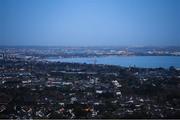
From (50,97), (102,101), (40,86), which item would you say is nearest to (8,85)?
→ (40,86)

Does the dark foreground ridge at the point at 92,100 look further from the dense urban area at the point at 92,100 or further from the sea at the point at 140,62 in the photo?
the sea at the point at 140,62

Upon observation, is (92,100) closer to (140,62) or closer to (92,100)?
(92,100)

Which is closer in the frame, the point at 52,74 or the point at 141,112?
the point at 141,112

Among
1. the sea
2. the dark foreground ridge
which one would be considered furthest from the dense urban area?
the sea

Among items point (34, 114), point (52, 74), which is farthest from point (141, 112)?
point (52, 74)

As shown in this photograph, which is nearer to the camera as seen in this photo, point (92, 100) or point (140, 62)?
point (92, 100)

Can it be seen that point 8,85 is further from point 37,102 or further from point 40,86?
point 37,102

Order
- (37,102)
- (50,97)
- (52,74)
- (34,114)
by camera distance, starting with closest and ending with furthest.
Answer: (34,114), (37,102), (50,97), (52,74)

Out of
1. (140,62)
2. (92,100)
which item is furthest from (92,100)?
(140,62)

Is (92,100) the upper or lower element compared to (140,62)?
upper

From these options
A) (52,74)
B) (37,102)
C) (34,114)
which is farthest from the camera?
(52,74)

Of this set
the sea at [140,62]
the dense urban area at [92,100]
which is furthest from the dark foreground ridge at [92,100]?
the sea at [140,62]
